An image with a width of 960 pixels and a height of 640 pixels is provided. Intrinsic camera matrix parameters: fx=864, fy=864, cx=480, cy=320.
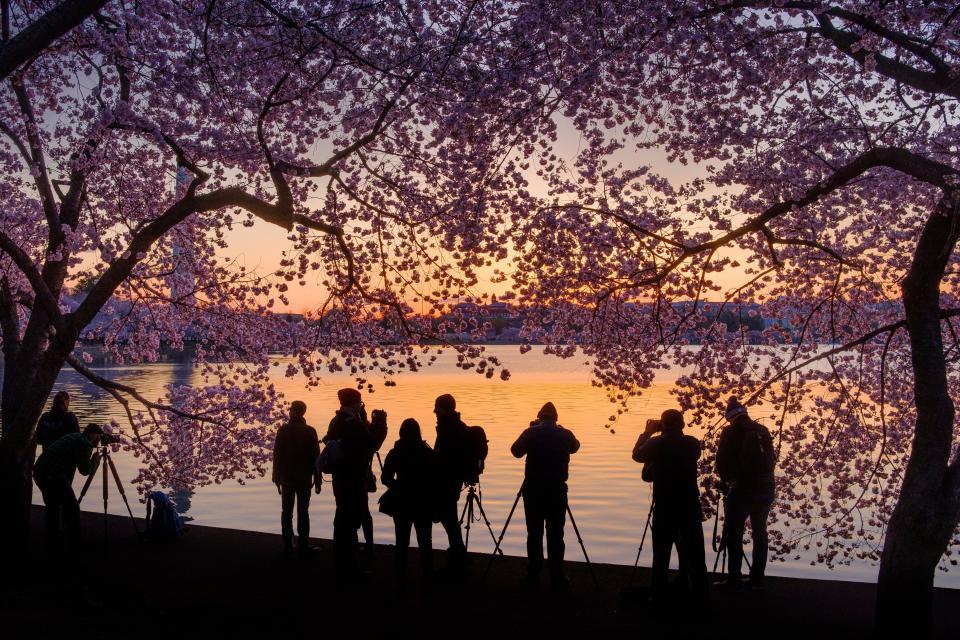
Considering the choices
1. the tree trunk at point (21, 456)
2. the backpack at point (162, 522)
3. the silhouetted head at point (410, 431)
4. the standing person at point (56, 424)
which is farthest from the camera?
the backpack at point (162, 522)

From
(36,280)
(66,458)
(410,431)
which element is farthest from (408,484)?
(36,280)

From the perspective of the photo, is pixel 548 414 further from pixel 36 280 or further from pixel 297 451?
pixel 36 280

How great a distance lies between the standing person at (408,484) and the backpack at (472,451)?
54 centimetres

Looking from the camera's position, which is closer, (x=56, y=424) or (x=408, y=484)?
(x=408, y=484)

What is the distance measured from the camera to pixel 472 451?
32.9 feet

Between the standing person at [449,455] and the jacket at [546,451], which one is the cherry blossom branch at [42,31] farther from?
the jacket at [546,451]

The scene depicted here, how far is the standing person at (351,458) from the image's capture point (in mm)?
9953

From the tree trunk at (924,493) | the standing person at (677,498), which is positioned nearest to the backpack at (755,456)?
the standing person at (677,498)

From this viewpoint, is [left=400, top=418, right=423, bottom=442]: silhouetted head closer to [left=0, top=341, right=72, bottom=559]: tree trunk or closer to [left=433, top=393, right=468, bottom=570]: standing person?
[left=433, top=393, right=468, bottom=570]: standing person

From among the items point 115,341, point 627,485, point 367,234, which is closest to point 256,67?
point 367,234

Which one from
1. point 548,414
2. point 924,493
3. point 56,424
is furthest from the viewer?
point 56,424

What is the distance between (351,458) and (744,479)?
450cm

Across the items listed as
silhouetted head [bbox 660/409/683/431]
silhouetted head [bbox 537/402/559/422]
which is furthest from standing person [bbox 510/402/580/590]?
silhouetted head [bbox 660/409/683/431]

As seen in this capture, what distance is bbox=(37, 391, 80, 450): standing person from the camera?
12117 millimetres
